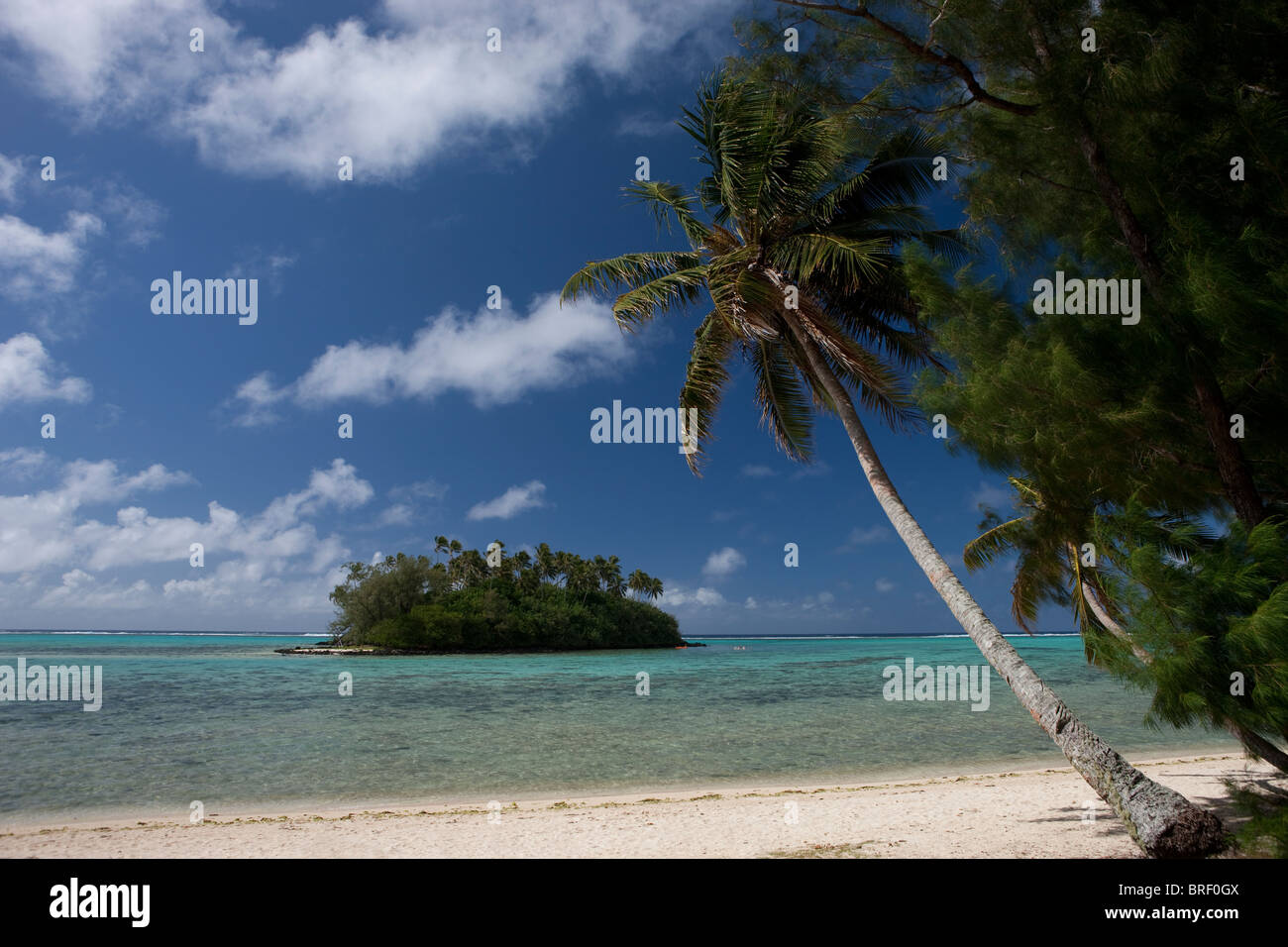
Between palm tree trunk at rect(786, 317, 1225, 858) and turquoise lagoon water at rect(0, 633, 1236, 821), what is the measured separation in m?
0.95

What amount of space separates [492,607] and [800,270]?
67935 millimetres

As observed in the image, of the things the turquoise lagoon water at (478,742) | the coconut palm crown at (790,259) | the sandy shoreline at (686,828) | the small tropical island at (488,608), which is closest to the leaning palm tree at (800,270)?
the coconut palm crown at (790,259)

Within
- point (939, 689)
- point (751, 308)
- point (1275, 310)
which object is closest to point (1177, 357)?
point (1275, 310)

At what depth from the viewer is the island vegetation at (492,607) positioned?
2613 inches

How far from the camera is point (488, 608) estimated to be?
71625mm

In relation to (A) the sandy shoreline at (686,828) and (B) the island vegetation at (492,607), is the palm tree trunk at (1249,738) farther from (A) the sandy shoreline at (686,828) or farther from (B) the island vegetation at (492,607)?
(B) the island vegetation at (492,607)

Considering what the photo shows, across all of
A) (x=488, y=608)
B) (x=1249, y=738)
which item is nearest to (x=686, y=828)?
(x=1249, y=738)

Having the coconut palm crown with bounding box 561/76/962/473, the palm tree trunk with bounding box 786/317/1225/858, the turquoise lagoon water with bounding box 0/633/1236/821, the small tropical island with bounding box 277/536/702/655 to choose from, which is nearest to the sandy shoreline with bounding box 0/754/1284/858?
the palm tree trunk with bounding box 786/317/1225/858

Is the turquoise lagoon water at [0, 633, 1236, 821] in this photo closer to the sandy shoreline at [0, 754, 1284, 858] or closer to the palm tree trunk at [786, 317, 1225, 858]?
the palm tree trunk at [786, 317, 1225, 858]

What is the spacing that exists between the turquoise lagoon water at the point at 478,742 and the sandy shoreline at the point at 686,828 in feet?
4.78

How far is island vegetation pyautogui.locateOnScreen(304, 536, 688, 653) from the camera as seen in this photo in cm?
6638

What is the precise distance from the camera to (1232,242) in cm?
441

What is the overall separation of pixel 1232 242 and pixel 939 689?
34039 millimetres
